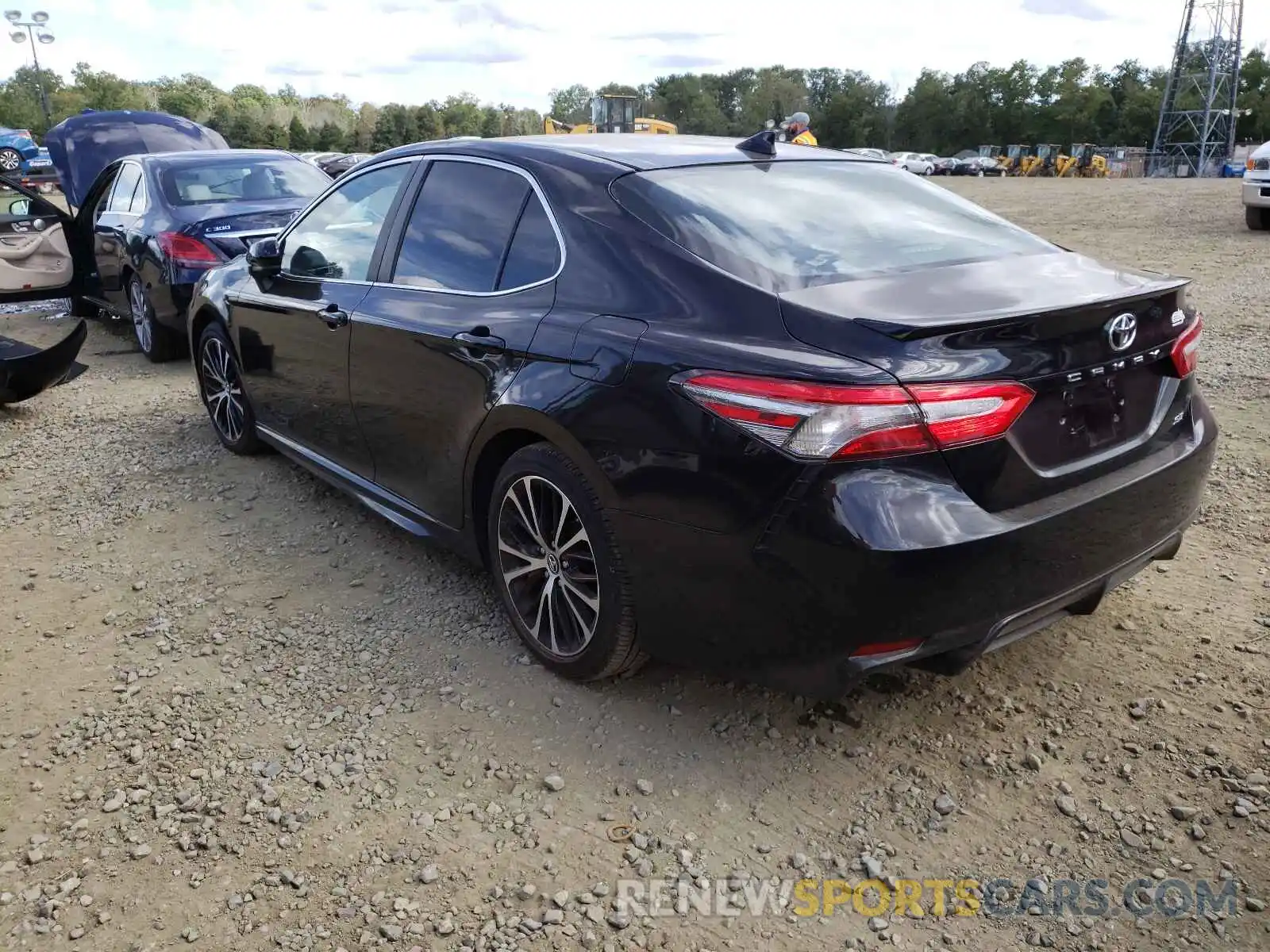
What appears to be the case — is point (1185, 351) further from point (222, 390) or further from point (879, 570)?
point (222, 390)

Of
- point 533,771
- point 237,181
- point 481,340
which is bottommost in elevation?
point 533,771

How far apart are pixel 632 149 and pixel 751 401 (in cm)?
138

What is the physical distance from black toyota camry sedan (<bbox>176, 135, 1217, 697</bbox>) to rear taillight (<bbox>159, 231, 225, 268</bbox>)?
4.43 m

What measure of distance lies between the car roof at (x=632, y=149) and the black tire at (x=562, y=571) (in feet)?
3.31

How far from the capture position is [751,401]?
2.40 metres

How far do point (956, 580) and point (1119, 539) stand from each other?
0.65 metres

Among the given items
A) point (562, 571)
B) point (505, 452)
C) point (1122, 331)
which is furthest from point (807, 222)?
point (562, 571)

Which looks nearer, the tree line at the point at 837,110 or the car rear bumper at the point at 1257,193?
the car rear bumper at the point at 1257,193

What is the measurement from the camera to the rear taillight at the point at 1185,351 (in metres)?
2.86

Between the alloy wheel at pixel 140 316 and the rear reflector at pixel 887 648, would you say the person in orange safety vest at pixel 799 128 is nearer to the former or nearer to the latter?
the alloy wheel at pixel 140 316

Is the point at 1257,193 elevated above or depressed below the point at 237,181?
below

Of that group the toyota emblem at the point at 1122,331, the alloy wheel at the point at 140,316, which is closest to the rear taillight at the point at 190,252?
the alloy wheel at the point at 140,316

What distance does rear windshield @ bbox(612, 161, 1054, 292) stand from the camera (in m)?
2.78

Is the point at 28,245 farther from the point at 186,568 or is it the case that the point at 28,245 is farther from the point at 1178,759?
the point at 1178,759
